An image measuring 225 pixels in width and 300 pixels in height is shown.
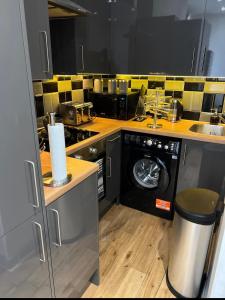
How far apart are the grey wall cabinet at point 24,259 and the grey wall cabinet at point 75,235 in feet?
0.21

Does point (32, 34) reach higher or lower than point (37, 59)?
higher

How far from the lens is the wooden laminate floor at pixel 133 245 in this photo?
162cm

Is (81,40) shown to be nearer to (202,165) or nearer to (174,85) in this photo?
(174,85)

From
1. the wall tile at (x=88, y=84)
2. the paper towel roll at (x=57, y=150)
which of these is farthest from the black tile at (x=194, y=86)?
the paper towel roll at (x=57, y=150)

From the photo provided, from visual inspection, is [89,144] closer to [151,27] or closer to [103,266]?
[103,266]

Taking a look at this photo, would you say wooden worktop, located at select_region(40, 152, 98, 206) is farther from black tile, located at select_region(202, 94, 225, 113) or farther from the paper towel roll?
black tile, located at select_region(202, 94, 225, 113)

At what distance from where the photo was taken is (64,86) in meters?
2.18

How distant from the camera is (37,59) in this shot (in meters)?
1.18

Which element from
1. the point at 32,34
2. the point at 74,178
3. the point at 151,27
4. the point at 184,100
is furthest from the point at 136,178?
the point at 32,34

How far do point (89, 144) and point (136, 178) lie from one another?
78cm

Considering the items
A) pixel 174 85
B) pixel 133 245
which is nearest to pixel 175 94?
pixel 174 85

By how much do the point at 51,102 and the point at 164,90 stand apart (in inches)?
47.6

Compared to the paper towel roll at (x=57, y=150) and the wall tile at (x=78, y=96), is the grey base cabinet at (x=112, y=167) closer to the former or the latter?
the wall tile at (x=78, y=96)

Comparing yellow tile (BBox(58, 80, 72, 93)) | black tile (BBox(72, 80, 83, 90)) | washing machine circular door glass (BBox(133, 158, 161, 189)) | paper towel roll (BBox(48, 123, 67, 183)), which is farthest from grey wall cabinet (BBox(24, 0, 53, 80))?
washing machine circular door glass (BBox(133, 158, 161, 189))
